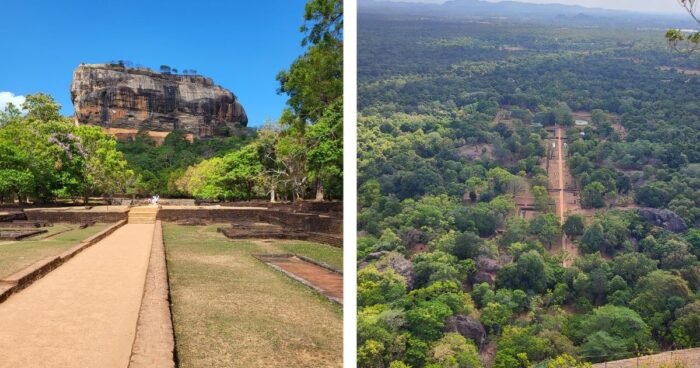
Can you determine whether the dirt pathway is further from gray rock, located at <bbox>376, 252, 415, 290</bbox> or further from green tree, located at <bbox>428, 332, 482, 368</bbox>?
gray rock, located at <bbox>376, 252, 415, 290</bbox>

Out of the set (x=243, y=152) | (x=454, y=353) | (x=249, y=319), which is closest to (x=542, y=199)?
(x=454, y=353)

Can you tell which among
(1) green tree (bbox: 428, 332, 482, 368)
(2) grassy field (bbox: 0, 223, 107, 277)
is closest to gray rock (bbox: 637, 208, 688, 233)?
(1) green tree (bbox: 428, 332, 482, 368)

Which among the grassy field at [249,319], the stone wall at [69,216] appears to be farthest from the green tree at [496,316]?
the stone wall at [69,216]

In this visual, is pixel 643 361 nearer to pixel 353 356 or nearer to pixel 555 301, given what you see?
pixel 555 301

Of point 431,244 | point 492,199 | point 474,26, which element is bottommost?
point 431,244

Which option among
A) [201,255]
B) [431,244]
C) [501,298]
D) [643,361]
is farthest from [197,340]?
[431,244]

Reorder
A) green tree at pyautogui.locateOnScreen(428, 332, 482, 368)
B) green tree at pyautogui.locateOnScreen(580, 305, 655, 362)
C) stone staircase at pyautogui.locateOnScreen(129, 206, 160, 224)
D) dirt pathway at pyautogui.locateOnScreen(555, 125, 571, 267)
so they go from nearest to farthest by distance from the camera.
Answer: green tree at pyautogui.locateOnScreen(580, 305, 655, 362), green tree at pyautogui.locateOnScreen(428, 332, 482, 368), dirt pathway at pyautogui.locateOnScreen(555, 125, 571, 267), stone staircase at pyautogui.locateOnScreen(129, 206, 160, 224)
